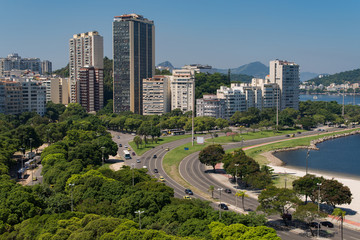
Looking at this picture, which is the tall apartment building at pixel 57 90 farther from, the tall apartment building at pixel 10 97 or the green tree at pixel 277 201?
the green tree at pixel 277 201

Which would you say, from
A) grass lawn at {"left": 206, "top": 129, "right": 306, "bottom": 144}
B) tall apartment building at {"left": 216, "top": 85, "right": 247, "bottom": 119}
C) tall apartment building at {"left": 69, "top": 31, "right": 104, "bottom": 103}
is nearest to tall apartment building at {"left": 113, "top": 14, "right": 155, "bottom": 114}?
tall apartment building at {"left": 69, "top": 31, "right": 104, "bottom": 103}

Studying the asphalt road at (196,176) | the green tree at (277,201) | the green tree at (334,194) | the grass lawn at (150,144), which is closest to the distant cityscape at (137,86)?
the grass lawn at (150,144)

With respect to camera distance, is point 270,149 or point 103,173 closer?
point 103,173

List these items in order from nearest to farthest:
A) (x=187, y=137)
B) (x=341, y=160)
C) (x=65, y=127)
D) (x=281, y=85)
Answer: (x=341, y=160) → (x=65, y=127) → (x=187, y=137) → (x=281, y=85)

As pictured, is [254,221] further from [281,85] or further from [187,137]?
[281,85]

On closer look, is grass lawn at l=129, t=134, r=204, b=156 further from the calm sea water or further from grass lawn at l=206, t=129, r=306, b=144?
the calm sea water

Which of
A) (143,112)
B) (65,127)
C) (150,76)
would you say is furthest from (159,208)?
(150,76)
